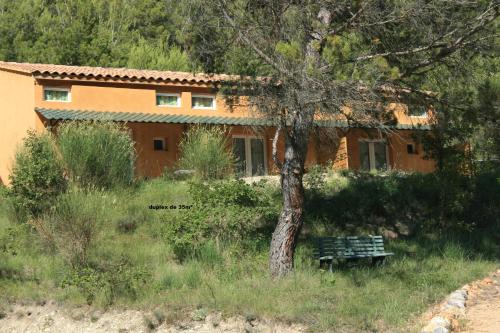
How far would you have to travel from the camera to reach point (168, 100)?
23547 mm

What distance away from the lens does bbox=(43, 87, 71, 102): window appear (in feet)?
71.9

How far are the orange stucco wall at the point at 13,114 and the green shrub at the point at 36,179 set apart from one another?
12.0 feet

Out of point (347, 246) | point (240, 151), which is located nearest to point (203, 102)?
point (240, 151)

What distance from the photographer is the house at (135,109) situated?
2169 centimetres

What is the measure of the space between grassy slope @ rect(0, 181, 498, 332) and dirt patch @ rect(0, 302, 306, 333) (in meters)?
0.18

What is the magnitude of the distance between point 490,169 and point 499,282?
7.77 metres

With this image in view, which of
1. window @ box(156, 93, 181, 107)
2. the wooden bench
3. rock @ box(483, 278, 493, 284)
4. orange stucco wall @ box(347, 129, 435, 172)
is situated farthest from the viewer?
orange stucco wall @ box(347, 129, 435, 172)

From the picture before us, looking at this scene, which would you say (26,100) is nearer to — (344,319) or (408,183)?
(408,183)

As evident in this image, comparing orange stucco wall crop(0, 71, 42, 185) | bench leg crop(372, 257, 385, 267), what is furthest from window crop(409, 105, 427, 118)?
orange stucco wall crop(0, 71, 42, 185)

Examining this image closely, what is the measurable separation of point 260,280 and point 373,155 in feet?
50.8

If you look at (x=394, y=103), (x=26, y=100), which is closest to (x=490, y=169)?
(x=394, y=103)

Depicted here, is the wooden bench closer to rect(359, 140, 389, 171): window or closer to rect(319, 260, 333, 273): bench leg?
rect(319, 260, 333, 273): bench leg

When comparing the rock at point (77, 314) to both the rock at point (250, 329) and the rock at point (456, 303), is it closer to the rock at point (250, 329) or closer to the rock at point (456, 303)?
the rock at point (250, 329)

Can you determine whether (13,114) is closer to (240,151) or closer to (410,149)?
(240,151)
